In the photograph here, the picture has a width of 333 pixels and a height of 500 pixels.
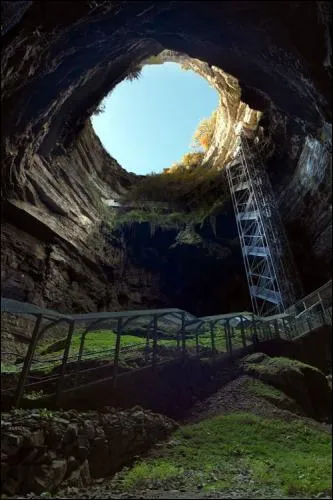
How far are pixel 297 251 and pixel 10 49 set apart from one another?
16446mm

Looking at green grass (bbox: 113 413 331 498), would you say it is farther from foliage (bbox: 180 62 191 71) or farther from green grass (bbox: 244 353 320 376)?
foliage (bbox: 180 62 191 71)

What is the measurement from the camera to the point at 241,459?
238 inches

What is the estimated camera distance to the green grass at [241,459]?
193 inches

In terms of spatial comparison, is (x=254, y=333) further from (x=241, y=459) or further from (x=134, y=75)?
(x=134, y=75)

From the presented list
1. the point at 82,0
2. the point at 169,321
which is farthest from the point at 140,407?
the point at 82,0

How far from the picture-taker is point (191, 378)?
9266 mm

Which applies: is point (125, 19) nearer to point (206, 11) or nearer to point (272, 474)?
point (206, 11)

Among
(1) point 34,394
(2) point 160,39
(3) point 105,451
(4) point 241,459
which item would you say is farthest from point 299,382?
(2) point 160,39

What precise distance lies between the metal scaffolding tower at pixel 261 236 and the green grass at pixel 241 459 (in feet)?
32.7

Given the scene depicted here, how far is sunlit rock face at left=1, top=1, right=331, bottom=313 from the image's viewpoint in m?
7.75

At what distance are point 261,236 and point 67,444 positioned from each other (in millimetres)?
15305

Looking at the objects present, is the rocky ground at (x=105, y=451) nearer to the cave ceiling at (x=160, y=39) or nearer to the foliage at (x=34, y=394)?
the foliage at (x=34, y=394)

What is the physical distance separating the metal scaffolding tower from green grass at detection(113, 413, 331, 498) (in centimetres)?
997

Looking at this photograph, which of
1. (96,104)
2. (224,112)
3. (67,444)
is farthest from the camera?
(224,112)
